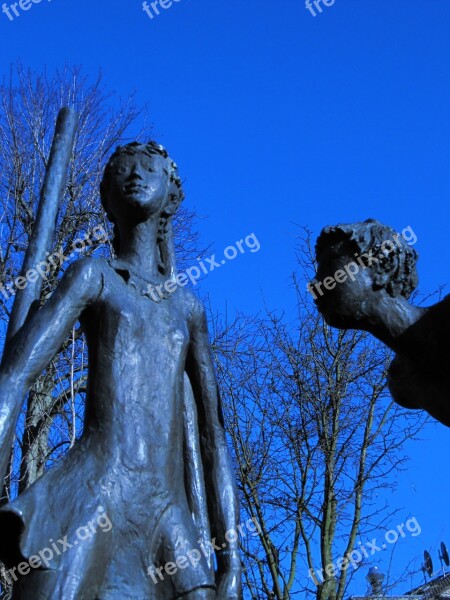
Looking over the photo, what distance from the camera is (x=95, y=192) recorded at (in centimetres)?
1567

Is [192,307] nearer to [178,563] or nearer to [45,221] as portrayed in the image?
[45,221]

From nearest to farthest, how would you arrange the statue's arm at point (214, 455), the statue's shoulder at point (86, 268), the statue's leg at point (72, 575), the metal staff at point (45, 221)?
1. the statue's leg at point (72, 575)
2. the statue's arm at point (214, 455)
3. the statue's shoulder at point (86, 268)
4. the metal staff at point (45, 221)

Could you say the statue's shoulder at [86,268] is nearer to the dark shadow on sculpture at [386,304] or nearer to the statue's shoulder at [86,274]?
the statue's shoulder at [86,274]

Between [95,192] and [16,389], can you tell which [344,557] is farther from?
[16,389]

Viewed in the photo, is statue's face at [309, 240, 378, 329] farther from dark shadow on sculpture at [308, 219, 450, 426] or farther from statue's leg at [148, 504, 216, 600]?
statue's leg at [148, 504, 216, 600]

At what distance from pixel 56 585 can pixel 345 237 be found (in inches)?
72.3

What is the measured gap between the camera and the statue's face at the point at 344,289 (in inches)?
154

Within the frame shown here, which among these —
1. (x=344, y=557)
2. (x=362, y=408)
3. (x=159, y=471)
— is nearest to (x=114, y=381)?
(x=159, y=471)

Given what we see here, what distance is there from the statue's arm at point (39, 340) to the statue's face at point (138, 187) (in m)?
0.41

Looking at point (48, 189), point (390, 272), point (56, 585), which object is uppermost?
point (48, 189)

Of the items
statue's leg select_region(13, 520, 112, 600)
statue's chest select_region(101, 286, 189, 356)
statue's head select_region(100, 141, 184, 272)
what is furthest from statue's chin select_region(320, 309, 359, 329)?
statue's leg select_region(13, 520, 112, 600)

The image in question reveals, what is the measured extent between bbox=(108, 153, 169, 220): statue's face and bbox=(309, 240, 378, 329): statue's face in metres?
0.73

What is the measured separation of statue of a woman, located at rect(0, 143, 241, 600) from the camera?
9.94 ft

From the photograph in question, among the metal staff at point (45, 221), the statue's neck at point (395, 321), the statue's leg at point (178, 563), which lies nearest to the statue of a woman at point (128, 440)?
the statue's leg at point (178, 563)
